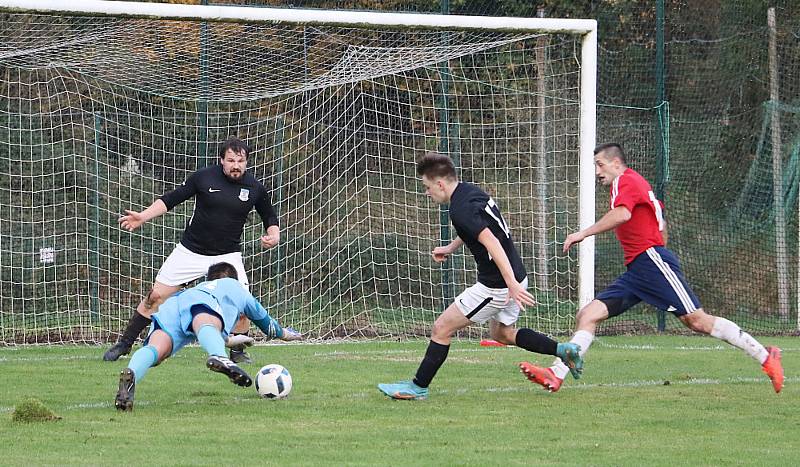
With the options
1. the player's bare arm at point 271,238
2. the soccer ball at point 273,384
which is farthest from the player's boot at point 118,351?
the soccer ball at point 273,384

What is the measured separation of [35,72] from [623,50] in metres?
7.17

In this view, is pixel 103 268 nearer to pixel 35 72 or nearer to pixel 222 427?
pixel 35 72

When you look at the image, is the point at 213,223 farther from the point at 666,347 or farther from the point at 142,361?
the point at 666,347

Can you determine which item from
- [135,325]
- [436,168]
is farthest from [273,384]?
[135,325]

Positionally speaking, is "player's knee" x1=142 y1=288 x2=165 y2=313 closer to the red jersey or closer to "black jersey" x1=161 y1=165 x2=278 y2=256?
"black jersey" x1=161 y1=165 x2=278 y2=256

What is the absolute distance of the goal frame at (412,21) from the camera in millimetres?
10953

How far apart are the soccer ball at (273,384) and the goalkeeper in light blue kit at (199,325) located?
15.3 inches

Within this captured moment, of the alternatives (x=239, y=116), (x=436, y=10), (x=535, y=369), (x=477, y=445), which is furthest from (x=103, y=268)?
(x=477, y=445)

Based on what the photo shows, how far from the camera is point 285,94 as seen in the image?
13.9 m

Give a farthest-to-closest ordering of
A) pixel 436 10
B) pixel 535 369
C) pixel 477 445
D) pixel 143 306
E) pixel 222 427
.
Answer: pixel 436 10
pixel 143 306
pixel 535 369
pixel 222 427
pixel 477 445

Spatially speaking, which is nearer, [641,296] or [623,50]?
[641,296]

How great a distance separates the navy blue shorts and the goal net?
470 cm

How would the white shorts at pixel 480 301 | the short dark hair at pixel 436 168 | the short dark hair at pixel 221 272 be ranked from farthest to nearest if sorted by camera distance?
the short dark hair at pixel 221 272, the white shorts at pixel 480 301, the short dark hair at pixel 436 168

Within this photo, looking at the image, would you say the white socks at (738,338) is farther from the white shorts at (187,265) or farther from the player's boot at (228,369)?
the white shorts at (187,265)
